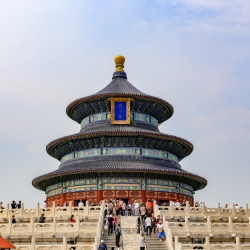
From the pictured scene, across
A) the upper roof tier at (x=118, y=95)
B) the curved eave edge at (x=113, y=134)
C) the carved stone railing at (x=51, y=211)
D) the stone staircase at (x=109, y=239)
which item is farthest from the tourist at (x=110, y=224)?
the upper roof tier at (x=118, y=95)

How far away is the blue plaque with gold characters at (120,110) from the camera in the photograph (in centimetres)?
4950

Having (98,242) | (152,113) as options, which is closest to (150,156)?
(152,113)

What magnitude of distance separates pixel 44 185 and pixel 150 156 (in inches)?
417

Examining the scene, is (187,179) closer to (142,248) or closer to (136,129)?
(136,129)

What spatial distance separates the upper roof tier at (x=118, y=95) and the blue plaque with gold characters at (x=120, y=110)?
67cm

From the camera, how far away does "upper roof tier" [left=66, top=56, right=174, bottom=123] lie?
50000mm

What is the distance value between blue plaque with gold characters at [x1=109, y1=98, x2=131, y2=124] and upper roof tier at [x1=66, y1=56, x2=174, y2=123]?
669 millimetres

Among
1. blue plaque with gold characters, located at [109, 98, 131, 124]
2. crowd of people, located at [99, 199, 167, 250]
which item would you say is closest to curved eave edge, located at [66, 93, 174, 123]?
blue plaque with gold characters, located at [109, 98, 131, 124]

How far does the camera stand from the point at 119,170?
4394 cm

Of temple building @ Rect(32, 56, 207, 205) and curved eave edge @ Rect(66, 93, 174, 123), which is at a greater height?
curved eave edge @ Rect(66, 93, 174, 123)

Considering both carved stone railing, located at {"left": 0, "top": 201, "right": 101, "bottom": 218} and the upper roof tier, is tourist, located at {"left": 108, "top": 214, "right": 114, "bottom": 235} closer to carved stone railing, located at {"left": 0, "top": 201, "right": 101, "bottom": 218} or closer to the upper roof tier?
carved stone railing, located at {"left": 0, "top": 201, "right": 101, "bottom": 218}

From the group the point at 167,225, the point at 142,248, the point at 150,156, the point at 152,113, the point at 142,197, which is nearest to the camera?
the point at 142,248

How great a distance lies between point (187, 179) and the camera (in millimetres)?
48375

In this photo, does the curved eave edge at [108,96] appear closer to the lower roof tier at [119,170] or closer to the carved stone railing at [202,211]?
the lower roof tier at [119,170]
